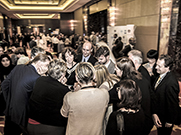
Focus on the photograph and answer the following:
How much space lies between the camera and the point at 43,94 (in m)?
1.53

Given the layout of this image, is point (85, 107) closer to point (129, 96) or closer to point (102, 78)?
point (129, 96)

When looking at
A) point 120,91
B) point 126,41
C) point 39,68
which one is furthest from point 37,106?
point 126,41

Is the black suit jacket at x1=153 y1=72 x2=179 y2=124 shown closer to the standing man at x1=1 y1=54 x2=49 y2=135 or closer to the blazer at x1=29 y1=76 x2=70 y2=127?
the blazer at x1=29 y1=76 x2=70 y2=127

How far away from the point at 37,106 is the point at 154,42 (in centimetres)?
540

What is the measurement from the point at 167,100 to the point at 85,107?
113 centimetres

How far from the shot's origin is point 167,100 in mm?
1863

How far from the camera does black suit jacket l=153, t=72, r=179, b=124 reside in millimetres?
1835

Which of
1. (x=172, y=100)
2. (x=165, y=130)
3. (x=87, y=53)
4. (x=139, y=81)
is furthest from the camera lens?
(x=87, y=53)

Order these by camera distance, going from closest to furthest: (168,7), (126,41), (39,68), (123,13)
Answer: (39,68), (168,7), (126,41), (123,13)

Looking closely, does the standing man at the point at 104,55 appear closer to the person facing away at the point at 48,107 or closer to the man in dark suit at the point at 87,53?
the man in dark suit at the point at 87,53

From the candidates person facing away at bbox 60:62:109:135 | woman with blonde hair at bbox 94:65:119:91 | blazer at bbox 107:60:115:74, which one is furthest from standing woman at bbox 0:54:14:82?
person facing away at bbox 60:62:109:135

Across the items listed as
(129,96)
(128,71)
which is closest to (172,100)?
(128,71)

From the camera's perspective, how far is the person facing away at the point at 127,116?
127 centimetres

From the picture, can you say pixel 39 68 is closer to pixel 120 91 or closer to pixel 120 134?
pixel 120 91
